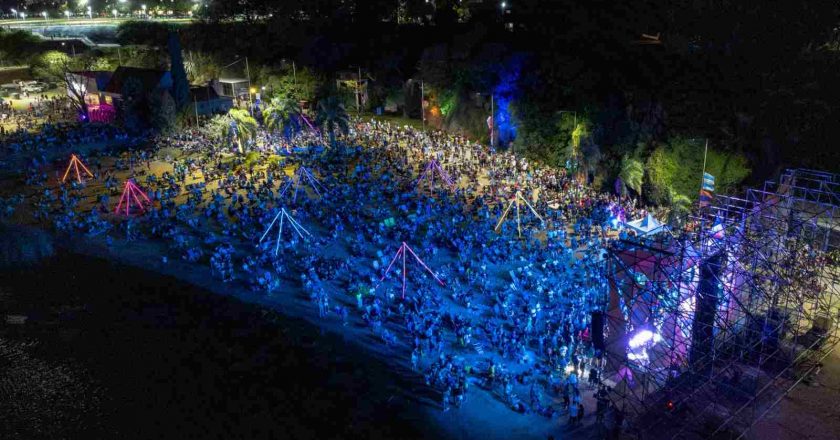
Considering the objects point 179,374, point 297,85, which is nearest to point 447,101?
point 297,85

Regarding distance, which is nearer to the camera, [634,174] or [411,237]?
[411,237]

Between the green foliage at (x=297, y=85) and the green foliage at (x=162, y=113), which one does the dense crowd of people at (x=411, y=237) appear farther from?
the green foliage at (x=297, y=85)

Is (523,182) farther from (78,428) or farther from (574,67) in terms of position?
A: (78,428)

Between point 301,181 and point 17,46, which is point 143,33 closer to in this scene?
point 17,46

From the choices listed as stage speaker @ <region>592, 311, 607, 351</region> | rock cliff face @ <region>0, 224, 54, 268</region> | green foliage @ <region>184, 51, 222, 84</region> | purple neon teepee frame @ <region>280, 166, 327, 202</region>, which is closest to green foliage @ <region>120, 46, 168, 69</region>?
green foliage @ <region>184, 51, 222, 84</region>

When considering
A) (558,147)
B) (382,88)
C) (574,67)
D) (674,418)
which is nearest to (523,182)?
(558,147)

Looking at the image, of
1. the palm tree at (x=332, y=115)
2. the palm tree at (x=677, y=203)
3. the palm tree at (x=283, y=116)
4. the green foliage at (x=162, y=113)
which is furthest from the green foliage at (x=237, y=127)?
the palm tree at (x=677, y=203)
